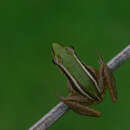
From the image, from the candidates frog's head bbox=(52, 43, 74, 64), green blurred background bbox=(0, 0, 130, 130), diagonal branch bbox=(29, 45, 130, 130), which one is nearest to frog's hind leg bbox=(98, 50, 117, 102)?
diagonal branch bbox=(29, 45, 130, 130)

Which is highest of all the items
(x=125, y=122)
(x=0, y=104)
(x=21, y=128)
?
(x=0, y=104)

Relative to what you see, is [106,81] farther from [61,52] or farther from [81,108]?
[61,52]

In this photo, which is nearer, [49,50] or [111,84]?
[111,84]

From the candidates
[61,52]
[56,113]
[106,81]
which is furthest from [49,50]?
[56,113]

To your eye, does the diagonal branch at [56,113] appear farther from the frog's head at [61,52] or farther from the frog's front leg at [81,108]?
the frog's head at [61,52]

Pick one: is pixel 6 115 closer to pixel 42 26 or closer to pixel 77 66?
pixel 42 26

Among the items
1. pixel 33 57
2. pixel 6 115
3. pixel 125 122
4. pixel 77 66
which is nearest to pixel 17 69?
pixel 33 57
